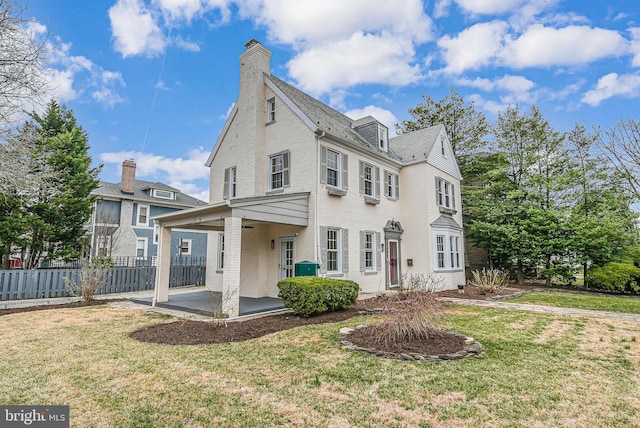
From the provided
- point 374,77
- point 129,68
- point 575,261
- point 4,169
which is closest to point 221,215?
point 4,169

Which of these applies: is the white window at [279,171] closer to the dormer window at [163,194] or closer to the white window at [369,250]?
the white window at [369,250]

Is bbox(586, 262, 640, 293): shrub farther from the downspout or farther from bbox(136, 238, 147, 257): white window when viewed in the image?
bbox(136, 238, 147, 257): white window

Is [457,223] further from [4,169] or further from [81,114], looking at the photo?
[81,114]

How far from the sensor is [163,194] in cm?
2708

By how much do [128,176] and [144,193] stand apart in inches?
84.3

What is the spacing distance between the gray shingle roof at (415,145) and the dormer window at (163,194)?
19.2 metres

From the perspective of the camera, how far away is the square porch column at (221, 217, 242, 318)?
8.05m

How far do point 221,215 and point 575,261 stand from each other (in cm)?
1815

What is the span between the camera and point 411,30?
1280cm

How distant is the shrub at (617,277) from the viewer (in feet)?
49.2

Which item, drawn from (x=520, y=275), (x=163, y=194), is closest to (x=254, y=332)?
(x=520, y=275)

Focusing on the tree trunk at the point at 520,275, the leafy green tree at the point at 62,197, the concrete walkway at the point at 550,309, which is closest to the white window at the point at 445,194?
the tree trunk at the point at 520,275

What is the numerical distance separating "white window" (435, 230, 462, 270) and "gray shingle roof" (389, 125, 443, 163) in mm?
3862

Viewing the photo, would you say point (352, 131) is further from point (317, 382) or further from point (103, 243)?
point (103, 243)
